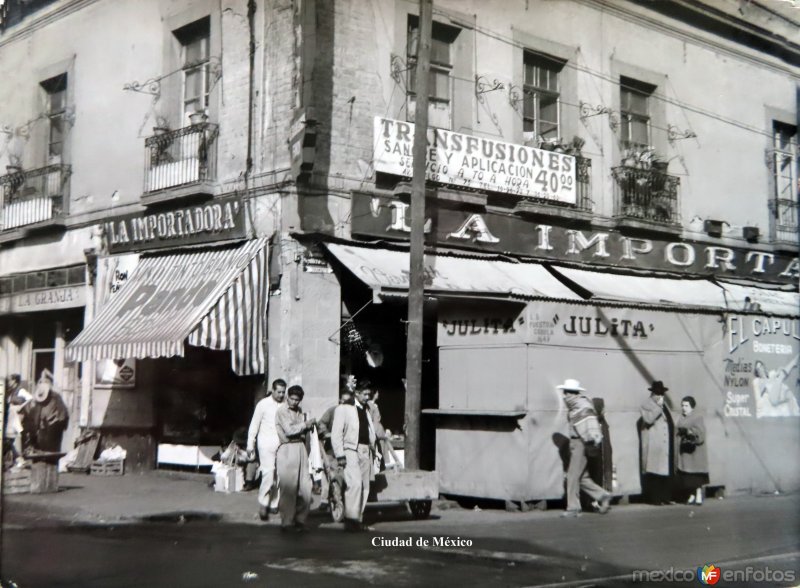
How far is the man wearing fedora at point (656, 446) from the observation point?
1343cm

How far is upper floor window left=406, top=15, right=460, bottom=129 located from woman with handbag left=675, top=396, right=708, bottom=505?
219 inches

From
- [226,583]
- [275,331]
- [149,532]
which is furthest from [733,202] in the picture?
[226,583]

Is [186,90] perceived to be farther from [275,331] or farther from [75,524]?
[75,524]

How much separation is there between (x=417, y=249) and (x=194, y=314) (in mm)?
3151

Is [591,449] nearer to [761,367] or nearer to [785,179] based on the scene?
[761,367]

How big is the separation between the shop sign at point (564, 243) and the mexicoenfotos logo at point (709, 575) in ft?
24.2

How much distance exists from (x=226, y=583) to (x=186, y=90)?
9359 mm

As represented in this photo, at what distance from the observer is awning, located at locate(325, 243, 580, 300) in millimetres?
13109

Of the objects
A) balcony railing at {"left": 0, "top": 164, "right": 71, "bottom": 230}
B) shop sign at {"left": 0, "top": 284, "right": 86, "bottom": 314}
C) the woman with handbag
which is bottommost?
the woman with handbag

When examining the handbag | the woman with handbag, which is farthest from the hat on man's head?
the woman with handbag

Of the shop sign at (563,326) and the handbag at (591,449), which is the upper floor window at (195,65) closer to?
the shop sign at (563,326)

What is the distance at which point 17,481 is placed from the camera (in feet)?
38.8

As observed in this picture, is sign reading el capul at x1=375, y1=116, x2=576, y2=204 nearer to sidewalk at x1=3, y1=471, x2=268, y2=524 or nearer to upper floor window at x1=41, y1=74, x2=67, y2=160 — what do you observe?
sidewalk at x1=3, y1=471, x2=268, y2=524

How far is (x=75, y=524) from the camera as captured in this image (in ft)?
35.3
